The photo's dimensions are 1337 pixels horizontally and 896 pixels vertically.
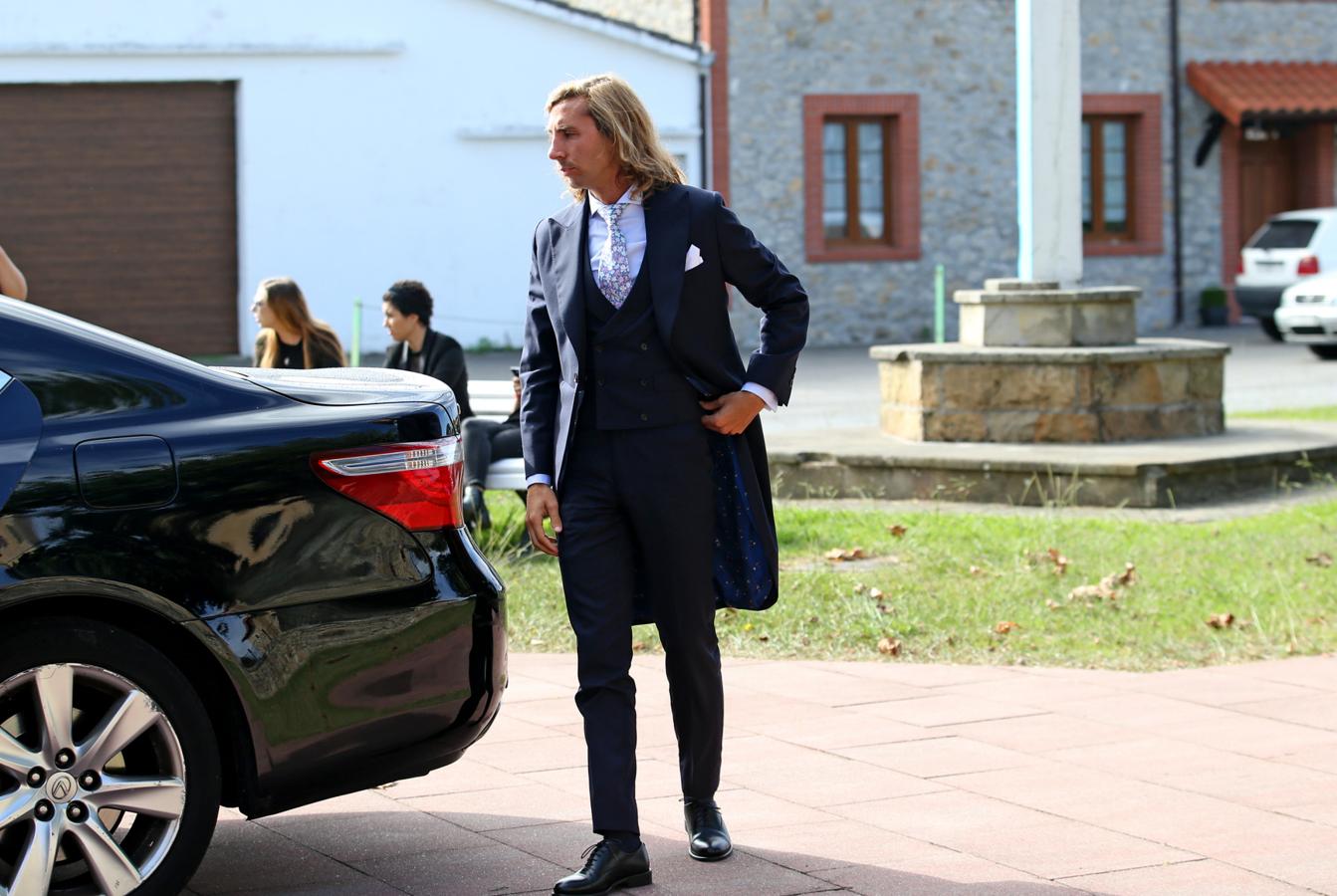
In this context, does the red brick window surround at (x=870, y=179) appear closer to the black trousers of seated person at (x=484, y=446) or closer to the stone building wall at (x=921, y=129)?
the stone building wall at (x=921, y=129)

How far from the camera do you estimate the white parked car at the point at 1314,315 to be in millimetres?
23234

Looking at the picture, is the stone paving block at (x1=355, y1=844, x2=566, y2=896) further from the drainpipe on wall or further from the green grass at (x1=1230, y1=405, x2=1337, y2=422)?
the drainpipe on wall

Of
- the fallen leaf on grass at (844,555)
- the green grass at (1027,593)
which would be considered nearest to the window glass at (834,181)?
the green grass at (1027,593)

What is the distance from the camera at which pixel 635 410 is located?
15.0 feet

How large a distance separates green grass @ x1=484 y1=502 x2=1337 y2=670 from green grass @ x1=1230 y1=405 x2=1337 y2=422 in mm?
4860

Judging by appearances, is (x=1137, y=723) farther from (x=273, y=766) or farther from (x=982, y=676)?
(x=273, y=766)

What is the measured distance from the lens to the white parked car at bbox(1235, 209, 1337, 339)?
26047 mm

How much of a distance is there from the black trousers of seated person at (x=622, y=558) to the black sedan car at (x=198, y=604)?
0.82ft

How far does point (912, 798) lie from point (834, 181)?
2282 centimetres

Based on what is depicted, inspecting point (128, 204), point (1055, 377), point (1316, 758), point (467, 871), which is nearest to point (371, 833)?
point (467, 871)

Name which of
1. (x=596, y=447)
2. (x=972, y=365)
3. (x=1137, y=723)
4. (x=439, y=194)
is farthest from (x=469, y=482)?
(x=439, y=194)

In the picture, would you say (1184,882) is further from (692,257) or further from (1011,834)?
(692,257)

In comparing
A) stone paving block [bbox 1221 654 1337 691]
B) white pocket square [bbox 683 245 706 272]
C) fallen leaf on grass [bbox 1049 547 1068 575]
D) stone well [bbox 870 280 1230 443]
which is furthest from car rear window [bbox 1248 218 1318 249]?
white pocket square [bbox 683 245 706 272]

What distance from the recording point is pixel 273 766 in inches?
164
